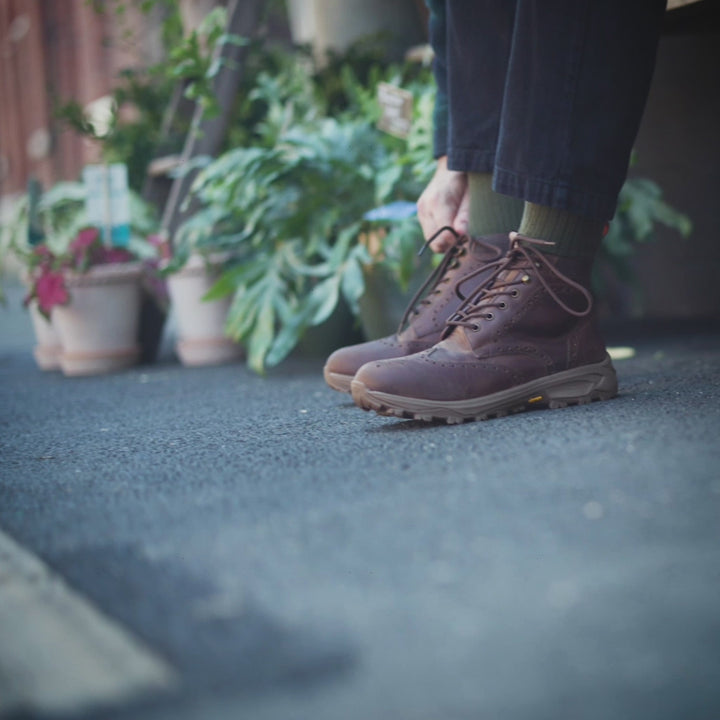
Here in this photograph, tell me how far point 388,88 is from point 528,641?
6.22 ft

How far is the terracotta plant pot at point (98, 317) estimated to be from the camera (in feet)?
8.50

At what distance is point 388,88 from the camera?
2275 millimetres

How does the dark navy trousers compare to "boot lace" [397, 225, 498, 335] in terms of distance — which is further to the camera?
"boot lace" [397, 225, 498, 335]

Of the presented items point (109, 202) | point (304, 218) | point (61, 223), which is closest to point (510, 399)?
point (304, 218)

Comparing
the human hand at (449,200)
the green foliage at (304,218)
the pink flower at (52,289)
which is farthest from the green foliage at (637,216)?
the pink flower at (52,289)

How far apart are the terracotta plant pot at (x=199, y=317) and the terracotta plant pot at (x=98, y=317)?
0.14 m

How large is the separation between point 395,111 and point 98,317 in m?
1.03

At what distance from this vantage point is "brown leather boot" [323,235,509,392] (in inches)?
54.8

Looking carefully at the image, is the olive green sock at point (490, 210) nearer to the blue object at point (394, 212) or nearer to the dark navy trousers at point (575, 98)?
the dark navy trousers at point (575, 98)

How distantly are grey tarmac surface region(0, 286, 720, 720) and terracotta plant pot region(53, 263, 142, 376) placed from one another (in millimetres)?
1312

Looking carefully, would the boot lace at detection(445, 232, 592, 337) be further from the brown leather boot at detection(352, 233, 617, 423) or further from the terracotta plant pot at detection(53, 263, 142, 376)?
the terracotta plant pot at detection(53, 263, 142, 376)

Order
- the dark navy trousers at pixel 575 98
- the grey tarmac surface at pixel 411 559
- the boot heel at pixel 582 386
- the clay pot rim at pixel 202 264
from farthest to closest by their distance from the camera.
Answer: the clay pot rim at pixel 202 264
the boot heel at pixel 582 386
the dark navy trousers at pixel 575 98
the grey tarmac surface at pixel 411 559

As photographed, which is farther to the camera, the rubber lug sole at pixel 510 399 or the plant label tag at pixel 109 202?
the plant label tag at pixel 109 202

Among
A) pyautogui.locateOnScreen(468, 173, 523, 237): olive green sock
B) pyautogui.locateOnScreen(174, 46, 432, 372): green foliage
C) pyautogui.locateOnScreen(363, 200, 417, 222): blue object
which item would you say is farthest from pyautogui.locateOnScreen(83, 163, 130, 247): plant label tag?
pyautogui.locateOnScreen(468, 173, 523, 237): olive green sock
